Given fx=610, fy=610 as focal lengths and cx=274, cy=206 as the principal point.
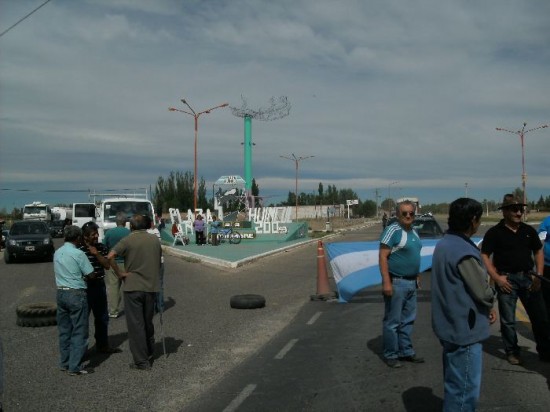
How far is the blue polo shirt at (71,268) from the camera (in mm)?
7105

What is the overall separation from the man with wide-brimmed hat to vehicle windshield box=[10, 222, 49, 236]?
877 inches

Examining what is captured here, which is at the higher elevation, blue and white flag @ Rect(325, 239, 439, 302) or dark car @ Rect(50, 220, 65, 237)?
blue and white flag @ Rect(325, 239, 439, 302)

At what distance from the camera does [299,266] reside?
2150cm

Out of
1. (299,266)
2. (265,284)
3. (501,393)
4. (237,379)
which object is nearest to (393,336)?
(501,393)

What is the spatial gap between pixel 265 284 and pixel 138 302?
29.4 feet

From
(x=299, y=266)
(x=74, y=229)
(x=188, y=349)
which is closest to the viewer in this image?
(x=74, y=229)

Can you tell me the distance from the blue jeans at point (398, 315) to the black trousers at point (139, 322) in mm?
2844

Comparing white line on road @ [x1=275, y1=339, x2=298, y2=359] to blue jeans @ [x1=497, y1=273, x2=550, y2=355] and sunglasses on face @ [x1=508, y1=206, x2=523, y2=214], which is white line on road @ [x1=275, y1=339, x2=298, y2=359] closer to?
blue jeans @ [x1=497, y1=273, x2=550, y2=355]

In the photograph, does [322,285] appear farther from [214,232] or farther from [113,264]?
[214,232]

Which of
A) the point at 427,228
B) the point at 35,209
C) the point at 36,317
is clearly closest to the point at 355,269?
the point at 36,317

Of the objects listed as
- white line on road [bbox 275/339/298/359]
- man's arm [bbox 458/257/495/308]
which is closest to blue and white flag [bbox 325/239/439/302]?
white line on road [bbox 275/339/298/359]

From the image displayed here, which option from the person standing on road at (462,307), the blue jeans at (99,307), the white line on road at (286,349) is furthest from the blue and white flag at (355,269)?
the person standing on road at (462,307)

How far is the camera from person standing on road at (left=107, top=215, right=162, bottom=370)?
7316 millimetres

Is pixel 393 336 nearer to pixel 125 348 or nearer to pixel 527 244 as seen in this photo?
pixel 527 244
